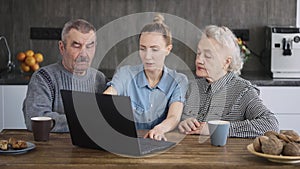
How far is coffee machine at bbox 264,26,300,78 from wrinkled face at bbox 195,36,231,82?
4.70 feet

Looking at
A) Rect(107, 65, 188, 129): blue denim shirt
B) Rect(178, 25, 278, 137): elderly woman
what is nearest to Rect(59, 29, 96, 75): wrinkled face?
Rect(107, 65, 188, 129): blue denim shirt

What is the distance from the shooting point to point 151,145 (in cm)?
250

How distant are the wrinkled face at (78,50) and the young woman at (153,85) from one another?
19cm

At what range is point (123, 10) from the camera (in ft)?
16.0

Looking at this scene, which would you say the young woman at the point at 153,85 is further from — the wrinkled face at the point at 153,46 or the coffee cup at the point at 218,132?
the coffee cup at the point at 218,132

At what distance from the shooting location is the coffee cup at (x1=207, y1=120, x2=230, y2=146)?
8.34ft

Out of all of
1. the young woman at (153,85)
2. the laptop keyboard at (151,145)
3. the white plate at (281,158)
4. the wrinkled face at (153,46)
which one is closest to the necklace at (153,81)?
the young woman at (153,85)

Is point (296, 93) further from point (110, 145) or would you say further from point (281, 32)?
point (110, 145)

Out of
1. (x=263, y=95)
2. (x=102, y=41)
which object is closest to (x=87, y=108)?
(x=263, y=95)

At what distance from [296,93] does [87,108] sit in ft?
7.65

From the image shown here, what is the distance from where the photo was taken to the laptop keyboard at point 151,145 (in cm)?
242

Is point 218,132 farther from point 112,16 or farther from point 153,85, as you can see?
point 112,16

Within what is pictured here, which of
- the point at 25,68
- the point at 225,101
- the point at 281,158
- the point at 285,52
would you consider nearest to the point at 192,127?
the point at 225,101

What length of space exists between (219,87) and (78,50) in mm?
746
